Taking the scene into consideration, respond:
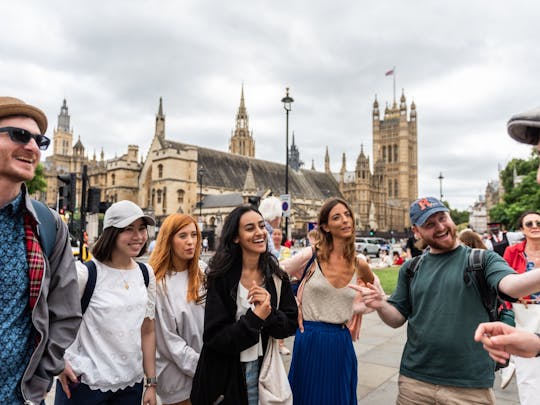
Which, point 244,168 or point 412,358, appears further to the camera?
point 244,168

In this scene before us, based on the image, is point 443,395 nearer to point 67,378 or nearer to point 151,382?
point 151,382

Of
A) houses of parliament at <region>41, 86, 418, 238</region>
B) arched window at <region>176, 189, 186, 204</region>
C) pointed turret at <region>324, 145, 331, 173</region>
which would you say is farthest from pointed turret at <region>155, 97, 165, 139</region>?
pointed turret at <region>324, 145, 331, 173</region>

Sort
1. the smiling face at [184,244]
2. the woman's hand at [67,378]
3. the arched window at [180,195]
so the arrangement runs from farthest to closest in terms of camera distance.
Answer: the arched window at [180,195], the smiling face at [184,244], the woman's hand at [67,378]

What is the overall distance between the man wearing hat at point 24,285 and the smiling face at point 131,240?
3.21ft

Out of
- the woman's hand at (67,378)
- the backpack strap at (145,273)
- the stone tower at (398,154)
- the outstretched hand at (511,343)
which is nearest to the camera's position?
the outstretched hand at (511,343)

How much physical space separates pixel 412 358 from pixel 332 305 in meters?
0.68

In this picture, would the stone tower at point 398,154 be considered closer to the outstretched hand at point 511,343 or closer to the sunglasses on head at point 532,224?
the sunglasses on head at point 532,224

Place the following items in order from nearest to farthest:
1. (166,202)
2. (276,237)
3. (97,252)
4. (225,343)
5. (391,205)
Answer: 1. (225,343)
2. (97,252)
3. (276,237)
4. (166,202)
5. (391,205)

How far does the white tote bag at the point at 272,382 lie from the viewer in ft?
8.59

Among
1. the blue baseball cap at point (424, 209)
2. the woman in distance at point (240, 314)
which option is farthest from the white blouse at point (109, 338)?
the blue baseball cap at point (424, 209)

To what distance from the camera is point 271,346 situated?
9.24 ft

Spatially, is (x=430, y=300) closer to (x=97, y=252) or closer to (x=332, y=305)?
(x=332, y=305)

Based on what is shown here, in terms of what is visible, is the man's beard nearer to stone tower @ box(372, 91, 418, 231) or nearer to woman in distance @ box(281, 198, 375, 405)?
woman in distance @ box(281, 198, 375, 405)

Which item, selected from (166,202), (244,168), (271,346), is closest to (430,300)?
(271,346)
